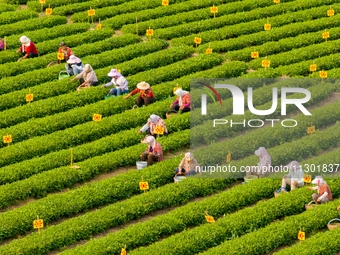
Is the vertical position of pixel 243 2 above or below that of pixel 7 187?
above

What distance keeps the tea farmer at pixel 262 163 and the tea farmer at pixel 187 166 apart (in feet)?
5.50

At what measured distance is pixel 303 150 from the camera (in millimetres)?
33406

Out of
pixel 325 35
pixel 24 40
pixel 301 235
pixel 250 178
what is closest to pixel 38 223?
pixel 250 178

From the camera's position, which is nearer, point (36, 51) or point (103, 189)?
point (103, 189)

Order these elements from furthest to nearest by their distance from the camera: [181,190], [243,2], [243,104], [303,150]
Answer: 1. [243,2]
2. [243,104]
3. [303,150]
4. [181,190]

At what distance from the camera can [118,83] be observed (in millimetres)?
36812

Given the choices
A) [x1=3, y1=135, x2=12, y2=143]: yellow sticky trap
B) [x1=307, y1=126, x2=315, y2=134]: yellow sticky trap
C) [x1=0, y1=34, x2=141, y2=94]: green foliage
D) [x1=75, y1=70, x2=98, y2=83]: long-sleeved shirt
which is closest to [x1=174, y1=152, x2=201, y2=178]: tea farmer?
[x1=307, y1=126, x2=315, y2=134]: yellow sticky trap

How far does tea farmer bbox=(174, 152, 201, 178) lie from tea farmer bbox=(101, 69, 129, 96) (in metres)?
5.62

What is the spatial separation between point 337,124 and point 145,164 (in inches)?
262

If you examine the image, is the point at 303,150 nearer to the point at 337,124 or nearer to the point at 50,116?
the point at 337,124

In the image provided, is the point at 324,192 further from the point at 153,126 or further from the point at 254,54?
the point at 254,54

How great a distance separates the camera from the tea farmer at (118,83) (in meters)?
36.8

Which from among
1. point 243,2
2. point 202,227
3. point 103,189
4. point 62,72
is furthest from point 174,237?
point 243,2

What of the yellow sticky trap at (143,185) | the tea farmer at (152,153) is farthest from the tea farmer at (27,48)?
the yellow sticky trap at (143,185)
